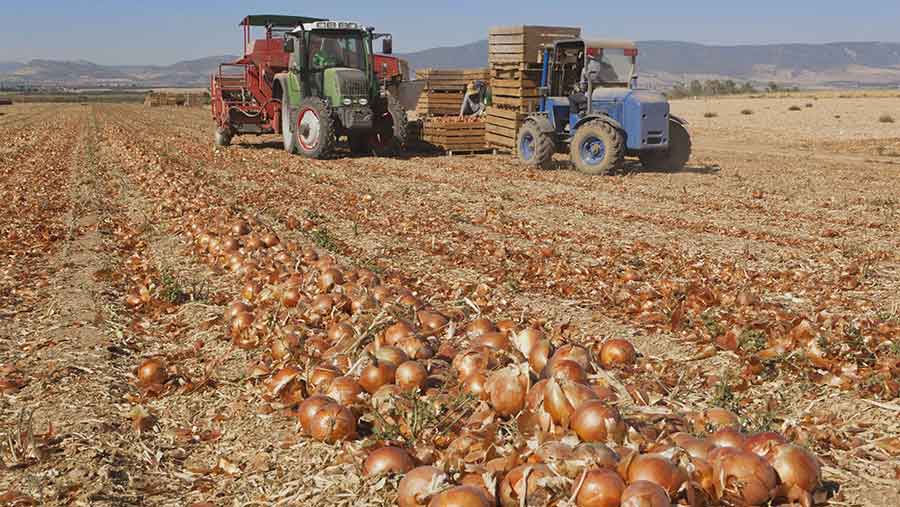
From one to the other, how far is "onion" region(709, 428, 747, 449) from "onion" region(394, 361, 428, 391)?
1.34 metres

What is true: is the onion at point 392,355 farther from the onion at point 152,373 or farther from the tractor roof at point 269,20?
the tractor roof at point 269,20

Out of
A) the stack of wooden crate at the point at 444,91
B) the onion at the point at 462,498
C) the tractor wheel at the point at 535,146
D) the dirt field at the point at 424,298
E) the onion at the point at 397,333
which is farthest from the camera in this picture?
the stack of wooden crate at the point at 444,91

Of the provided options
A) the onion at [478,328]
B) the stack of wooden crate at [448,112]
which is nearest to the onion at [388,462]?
the onion at [478,328]

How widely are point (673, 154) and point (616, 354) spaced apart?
12250 millimetres

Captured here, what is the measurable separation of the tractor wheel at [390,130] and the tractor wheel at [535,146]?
3.02 meters

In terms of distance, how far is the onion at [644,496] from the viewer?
94.3 inches

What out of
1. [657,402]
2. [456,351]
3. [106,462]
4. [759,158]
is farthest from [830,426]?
[759,158]

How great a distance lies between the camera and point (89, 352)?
16.2 ft

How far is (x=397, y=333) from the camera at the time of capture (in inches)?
167

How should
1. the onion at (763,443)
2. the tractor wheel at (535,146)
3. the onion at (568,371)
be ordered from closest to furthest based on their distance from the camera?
the onion at (763,443) < the onion at (568,371) < the tractor wheel at (535,146)

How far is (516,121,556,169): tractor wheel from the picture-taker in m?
15.7

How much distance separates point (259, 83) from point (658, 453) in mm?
19597

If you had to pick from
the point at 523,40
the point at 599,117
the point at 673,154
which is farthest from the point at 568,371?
the point at 523,40

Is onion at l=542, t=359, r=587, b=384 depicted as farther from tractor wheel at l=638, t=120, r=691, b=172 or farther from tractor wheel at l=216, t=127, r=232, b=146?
tractor wheel at l=216, t=127, r=232, b=146
